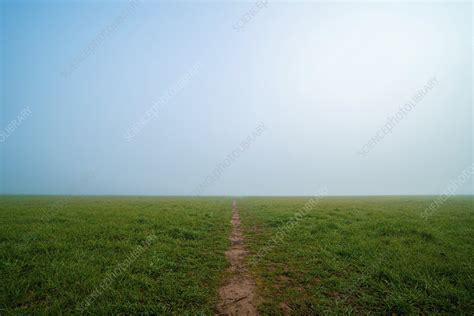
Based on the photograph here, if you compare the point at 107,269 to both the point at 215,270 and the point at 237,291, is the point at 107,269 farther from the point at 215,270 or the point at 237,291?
the point at 237,291

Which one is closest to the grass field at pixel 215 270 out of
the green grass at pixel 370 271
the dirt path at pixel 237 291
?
the green grass at pixel 370 271

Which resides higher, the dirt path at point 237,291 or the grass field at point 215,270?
the grass field at point 215,270

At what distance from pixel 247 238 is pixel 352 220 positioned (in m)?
8.10

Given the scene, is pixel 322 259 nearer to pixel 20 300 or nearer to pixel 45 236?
pixel 20 300

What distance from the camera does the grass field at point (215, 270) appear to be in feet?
18.0

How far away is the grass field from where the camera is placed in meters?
5.48

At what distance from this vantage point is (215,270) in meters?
7.55

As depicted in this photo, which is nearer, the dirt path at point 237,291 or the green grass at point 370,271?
the dirt path at point 237,291

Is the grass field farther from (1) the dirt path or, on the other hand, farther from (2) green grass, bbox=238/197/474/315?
(1) the dirt path

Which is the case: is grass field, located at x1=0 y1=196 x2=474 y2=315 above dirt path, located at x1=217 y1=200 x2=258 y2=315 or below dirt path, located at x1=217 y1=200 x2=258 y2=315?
above

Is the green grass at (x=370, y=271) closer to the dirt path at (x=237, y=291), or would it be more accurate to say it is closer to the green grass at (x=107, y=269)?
the dirt path at (x=237, y=291)

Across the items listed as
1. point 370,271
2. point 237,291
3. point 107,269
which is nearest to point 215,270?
point 237,291

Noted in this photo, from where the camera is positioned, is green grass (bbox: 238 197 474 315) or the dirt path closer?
the dirt path

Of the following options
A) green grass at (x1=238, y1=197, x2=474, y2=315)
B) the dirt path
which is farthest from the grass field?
the dirt path
